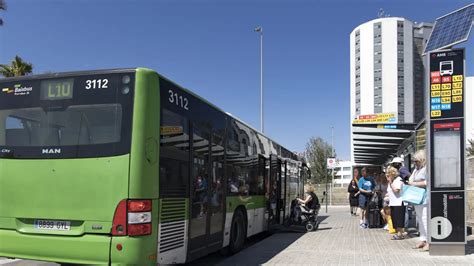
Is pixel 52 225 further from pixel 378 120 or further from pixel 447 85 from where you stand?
pixel 378 120

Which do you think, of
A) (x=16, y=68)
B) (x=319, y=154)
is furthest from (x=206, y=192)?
(x=319, y=154)

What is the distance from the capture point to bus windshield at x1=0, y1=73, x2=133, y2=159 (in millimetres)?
6172

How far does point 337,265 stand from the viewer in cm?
830

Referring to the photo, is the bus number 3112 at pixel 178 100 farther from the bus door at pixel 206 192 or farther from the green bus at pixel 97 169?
the bus door at pixel 206 192

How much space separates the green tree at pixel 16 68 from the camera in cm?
2427

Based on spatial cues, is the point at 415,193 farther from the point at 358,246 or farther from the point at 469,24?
the point at 469,24

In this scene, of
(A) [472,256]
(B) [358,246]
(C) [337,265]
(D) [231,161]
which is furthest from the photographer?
(B) [358,246]

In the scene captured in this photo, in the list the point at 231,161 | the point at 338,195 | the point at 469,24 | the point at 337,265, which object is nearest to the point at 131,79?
the point at 231,161

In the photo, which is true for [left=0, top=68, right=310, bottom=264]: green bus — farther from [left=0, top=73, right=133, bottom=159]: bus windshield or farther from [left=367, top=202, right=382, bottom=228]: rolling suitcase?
[left=367, top=202, right=382, bottom=228]: rolling suitcase

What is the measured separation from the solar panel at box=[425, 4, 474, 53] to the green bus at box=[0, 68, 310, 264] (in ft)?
18.1

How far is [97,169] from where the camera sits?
20.0 ft

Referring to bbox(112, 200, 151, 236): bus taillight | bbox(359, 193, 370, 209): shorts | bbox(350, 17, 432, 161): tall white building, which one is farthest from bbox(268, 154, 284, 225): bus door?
bbox(350, 17, 432, 161): tall white building

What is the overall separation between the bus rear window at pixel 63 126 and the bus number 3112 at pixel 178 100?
0.87 metres

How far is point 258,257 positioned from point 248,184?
82.8 inches
